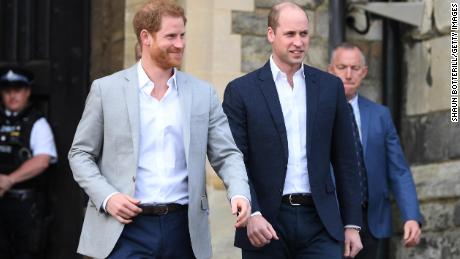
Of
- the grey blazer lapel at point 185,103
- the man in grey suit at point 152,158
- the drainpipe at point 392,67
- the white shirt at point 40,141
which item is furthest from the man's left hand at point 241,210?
the drainpipe at point 392,67

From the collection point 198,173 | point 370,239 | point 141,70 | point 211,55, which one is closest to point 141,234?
point 198,173

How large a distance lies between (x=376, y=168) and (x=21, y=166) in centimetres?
293

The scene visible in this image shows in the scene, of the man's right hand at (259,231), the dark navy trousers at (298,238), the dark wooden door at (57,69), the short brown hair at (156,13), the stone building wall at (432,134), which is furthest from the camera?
the dark wooden door at (57,69)

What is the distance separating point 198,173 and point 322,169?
2.91 ft

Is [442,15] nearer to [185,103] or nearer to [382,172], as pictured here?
[382,172]

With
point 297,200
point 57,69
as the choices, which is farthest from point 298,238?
point 57,69

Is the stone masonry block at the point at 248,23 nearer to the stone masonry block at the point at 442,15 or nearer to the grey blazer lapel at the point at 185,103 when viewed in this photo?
the stone masonry block at the point at 442,15

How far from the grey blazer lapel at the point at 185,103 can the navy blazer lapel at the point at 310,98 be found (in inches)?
30.8

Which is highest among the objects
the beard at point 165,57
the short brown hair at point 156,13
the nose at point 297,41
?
the short brown hair at point 156,13

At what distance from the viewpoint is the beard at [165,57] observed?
602 cm

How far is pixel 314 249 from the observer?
655 centimetres

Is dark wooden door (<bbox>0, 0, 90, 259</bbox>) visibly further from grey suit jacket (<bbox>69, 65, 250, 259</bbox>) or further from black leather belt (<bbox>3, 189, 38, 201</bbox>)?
grey suit jacket (<bbox>69, 65, 250, 259</bbox>)

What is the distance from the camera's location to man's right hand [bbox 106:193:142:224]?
18.9ft

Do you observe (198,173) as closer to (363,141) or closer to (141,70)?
(141,70)
